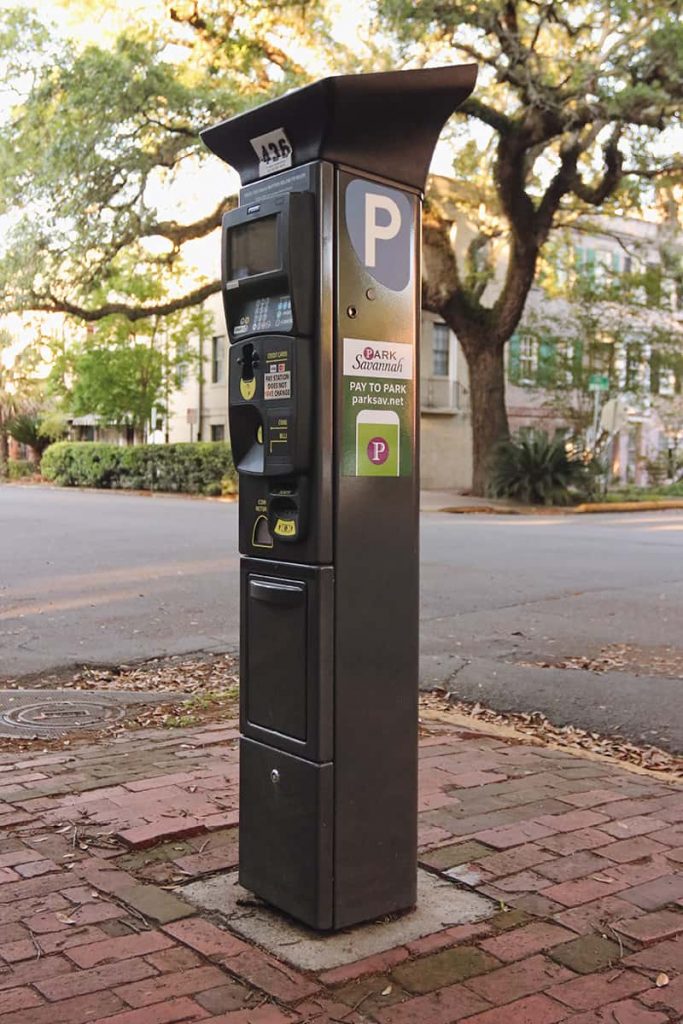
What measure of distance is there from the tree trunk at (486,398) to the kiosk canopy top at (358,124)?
78.7 ft

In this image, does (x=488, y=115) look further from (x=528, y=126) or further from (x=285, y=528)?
(x=285, y=528)

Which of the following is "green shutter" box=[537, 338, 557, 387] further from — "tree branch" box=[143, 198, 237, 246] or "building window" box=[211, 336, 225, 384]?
"tree branch" box=[143, 198, 237, 246]

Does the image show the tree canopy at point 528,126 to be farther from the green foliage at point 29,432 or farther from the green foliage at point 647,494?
the green foliage at point 29,432

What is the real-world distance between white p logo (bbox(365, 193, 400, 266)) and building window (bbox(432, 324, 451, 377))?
36.3 m

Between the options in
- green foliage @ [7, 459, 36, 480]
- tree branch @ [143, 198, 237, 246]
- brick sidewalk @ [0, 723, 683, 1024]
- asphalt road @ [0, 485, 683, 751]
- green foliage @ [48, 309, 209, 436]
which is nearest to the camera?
brick sidewalk @ [0, 723, 683, 1024]

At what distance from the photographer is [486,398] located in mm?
27031

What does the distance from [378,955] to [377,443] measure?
1388 mm

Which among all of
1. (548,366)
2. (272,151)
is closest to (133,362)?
(548,366)

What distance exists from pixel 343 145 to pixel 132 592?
7396 mm

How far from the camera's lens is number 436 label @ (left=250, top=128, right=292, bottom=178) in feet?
9.66

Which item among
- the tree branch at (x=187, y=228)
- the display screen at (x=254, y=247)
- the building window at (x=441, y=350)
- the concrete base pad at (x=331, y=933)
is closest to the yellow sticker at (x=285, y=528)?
the display screen at (x=254, y=247)

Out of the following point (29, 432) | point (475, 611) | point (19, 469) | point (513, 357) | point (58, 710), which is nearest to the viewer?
point (58, 710)

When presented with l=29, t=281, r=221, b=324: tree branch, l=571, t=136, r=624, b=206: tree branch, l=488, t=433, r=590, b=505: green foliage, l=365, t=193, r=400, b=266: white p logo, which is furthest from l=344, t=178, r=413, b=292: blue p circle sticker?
l=29, t=281, r=221, b=324: tree branch

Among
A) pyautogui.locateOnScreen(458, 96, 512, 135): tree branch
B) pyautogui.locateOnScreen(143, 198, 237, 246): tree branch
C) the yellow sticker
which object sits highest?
pyautogui.locateOnScreen(458, 96, 512, 135): tree branch
